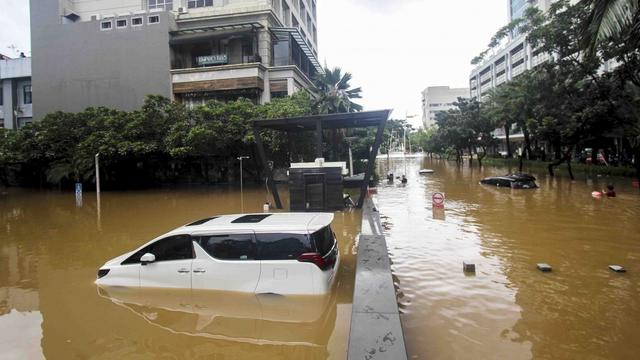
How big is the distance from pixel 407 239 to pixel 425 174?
33.3 meters

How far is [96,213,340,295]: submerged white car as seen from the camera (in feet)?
22.0

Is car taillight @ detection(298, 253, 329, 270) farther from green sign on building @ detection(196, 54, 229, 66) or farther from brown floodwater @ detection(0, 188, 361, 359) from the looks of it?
→ green sign on building @ detection(196, 54, 229, 66)

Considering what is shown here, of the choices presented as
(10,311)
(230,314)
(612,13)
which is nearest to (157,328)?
(230,314)

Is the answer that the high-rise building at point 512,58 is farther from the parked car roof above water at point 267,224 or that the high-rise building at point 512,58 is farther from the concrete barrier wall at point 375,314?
the concrete barrier wall at point 375,314

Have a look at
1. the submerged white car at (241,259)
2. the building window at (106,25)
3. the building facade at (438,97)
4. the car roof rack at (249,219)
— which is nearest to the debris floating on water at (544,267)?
the submerged white car at (241,259)

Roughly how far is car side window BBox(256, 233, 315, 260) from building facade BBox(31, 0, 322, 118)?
32.4m

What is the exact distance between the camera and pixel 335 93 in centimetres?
3228

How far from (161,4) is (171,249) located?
141 ft

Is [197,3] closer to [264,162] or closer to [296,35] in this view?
[296,35]

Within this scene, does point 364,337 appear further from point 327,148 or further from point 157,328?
point 327,148

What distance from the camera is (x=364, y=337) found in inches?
164

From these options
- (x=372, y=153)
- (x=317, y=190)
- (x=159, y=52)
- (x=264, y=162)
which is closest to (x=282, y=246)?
(x=317, y=190)

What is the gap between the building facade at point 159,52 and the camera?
3878 centimetres

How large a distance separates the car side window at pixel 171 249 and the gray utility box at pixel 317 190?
9.06 m
